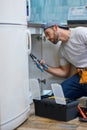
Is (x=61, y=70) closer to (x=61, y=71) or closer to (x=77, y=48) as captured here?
(x=61, y=71)

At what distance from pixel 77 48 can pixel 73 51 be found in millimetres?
52

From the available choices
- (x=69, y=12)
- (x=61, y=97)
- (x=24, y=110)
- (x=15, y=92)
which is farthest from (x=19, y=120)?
(x=69, y=12)

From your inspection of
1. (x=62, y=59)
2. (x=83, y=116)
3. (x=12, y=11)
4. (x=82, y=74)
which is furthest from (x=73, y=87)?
(x=12, y=11)

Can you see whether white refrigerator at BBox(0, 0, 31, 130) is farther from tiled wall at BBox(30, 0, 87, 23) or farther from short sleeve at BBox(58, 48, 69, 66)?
tiled wall at BBox(30, 0, 87, 23)

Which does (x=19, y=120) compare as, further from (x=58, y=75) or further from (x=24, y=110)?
(x=58, y=75)

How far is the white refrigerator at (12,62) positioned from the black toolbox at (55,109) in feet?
0.66

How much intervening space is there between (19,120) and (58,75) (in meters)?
0.76

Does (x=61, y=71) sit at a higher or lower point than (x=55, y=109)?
higher

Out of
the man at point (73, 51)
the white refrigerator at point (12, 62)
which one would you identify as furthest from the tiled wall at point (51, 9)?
the white refrigerator at point (12, 62)

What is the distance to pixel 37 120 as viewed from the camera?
7.55 ft

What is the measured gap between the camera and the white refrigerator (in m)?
1.94

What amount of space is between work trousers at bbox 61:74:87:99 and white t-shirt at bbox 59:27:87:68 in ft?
0.43

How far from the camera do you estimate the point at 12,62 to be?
6.63ft

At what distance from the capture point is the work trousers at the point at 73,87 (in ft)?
8.68
